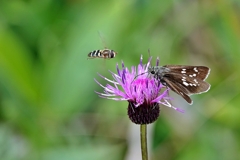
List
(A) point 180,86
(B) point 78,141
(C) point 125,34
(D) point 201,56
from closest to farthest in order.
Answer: (A) point 180,86 < (B) point 78,141 < (C) point 125,34 < (D) point 201,56

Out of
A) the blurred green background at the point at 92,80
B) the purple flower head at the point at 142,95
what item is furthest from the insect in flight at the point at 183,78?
the blurred green background at the point at 92,80

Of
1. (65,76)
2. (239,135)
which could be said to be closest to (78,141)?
(65,76)

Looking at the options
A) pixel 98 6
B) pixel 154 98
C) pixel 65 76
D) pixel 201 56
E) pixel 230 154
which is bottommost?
pixel 230 154

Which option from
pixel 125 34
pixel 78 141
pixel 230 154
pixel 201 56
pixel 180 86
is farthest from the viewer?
pixel 201 56

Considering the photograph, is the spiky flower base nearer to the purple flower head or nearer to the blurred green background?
the purple flower head

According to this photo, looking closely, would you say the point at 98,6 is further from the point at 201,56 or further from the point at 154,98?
the point at 154,98

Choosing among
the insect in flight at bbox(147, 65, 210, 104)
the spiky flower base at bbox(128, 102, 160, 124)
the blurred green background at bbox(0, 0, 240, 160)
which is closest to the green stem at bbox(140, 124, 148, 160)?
the spiky flower base at bbox(128, 102, 160, 124)

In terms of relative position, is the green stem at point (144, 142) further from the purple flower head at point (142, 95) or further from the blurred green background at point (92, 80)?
the blurred green background at point (92, 80)
